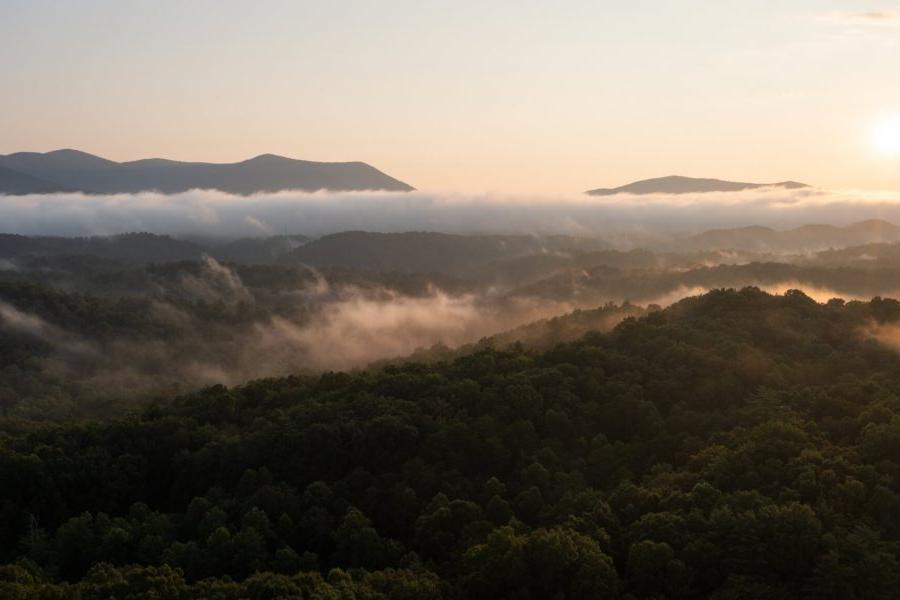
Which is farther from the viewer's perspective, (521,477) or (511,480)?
(511,480)

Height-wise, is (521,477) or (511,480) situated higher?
(521,477)

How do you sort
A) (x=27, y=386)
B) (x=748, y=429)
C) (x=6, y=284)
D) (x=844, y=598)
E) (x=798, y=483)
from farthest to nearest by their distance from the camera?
(x=6, y=284) → (x=27, y=386) → (x=748, y=429) → (x=798, y=483) → (x=844, y=598)

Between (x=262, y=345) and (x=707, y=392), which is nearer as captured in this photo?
(x=707, y=392)

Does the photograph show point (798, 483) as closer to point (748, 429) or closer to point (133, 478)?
point (748, 429)

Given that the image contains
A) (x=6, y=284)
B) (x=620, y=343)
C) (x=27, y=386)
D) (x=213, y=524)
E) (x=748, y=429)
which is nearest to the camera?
(x=213, y=524)

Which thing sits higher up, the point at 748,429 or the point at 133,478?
the point at 748,429

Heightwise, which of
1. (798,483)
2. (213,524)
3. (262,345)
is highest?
(798,483)

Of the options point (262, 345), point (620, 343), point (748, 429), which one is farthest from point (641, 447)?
point (262, 345)
